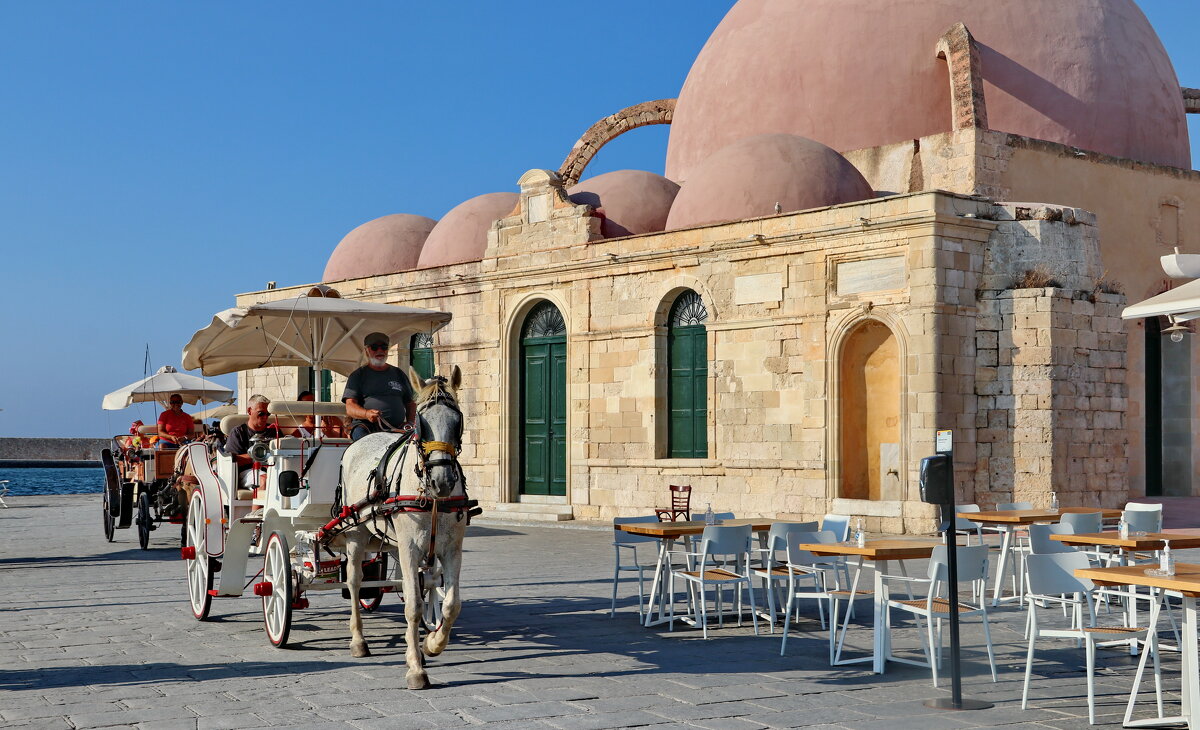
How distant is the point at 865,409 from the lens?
17.0m

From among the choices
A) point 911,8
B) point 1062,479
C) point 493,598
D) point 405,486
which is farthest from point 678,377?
point 405,486

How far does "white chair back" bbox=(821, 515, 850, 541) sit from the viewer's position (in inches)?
360

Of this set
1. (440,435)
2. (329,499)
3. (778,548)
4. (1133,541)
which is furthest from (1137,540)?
(329,499)

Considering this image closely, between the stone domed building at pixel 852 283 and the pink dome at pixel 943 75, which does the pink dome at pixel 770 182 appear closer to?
the stone domed building at pixel 852 283

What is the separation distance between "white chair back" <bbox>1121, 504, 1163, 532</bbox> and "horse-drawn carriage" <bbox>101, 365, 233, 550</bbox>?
1024 cm

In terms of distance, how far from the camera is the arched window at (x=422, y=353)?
75.1 ft

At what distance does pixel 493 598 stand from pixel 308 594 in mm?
1685

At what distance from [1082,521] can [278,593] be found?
5.94 m

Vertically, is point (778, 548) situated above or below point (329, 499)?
below

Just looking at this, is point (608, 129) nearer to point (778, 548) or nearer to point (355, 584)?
point (778, 548)

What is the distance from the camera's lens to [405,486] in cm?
737

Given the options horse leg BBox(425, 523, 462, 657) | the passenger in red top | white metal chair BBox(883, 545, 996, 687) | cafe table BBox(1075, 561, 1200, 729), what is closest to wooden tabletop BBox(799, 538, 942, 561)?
white metal chair BBox(883, 545, 996, 687)

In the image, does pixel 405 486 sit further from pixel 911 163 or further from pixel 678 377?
pixel 911 163

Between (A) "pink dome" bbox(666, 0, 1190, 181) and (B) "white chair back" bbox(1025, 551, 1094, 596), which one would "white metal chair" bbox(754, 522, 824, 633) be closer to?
(B) "white chair back" bbox(1025, 551, 1094, 596)
